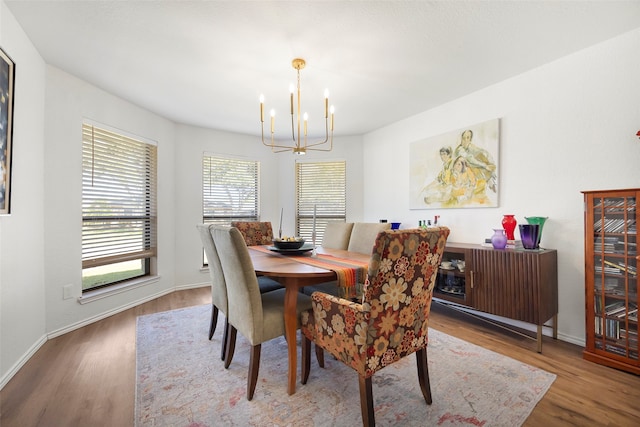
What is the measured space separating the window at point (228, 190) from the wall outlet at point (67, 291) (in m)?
1.80

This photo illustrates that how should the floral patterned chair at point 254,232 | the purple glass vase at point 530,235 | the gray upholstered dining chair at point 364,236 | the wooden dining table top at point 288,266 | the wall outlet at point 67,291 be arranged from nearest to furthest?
the wooden dining table top at point 288,266
the purple glass vase at point 530,235
the wall outlet at point 67,291
the gray upholstered dining chair at point 364,236
the floral patterned chair at point 254,232

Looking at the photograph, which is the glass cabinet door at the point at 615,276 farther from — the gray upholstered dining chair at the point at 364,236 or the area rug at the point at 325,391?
the gray upholstered dining chair at the point at 364,236

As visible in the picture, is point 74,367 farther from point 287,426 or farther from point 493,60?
point 493,60

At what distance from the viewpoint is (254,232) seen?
10.6 ft

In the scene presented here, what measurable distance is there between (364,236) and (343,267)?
3.52 feet

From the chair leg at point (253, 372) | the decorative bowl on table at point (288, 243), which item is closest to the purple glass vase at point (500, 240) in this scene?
the decorative bowl on table at point (288, 243)

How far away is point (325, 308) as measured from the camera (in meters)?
1.48

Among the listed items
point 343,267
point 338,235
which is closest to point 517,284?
point 343,267

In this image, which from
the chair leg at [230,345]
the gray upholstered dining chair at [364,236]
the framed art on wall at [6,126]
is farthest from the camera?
the gray upholstered dining chair at [364,236]

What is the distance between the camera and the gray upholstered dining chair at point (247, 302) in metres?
1.54

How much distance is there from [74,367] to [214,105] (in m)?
2.77

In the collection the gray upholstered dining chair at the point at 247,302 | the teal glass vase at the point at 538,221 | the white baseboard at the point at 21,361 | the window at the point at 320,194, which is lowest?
the white baseboard at the point at 21,361

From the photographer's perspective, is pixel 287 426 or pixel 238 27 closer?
pixel 287 426

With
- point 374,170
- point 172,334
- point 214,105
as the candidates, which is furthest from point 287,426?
point 374,170
